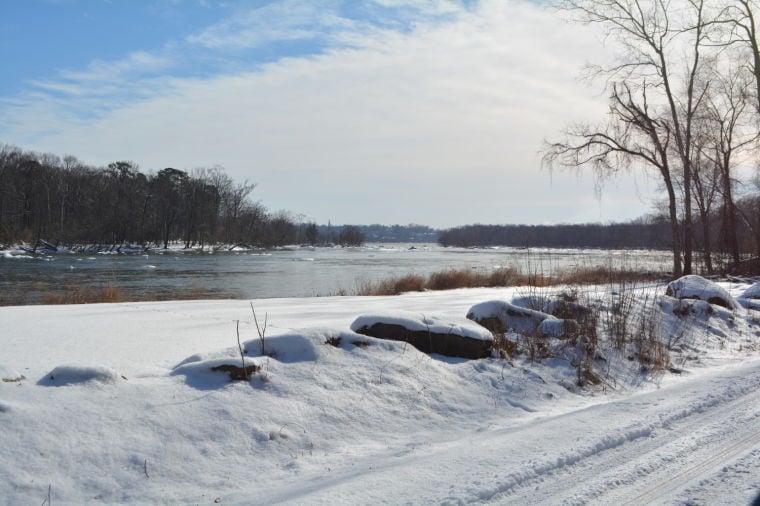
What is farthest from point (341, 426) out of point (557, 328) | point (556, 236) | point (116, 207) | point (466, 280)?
point (556, 236)

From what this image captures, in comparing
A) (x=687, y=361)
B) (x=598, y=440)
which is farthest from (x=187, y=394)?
(x=687, y=361)

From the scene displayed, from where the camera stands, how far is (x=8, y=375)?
4.15 metres

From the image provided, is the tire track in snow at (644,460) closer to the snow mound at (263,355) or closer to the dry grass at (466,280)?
the snow mound at (263,355)

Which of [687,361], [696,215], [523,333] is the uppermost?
[696,215]

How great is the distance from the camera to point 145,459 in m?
3.54

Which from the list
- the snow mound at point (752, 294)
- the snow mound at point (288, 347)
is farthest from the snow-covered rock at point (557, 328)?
the snow mound at point (752, 294)

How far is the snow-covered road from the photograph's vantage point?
10.8 ft

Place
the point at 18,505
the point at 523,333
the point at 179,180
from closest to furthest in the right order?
→ 1. the point at 18,505
2. the point at 523,333
3. the point at 179,180

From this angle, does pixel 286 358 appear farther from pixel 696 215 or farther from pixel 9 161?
pixel 9 161

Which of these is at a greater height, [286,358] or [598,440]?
[286,358]

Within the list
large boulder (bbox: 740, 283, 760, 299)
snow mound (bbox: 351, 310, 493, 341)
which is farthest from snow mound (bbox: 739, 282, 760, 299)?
snow mound (bbox: 351, 310, 493, 341)

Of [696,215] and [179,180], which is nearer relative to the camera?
[696,215]

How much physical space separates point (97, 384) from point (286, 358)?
171 centimetres

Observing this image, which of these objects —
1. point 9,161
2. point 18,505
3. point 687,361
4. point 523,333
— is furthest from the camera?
point 9,161
